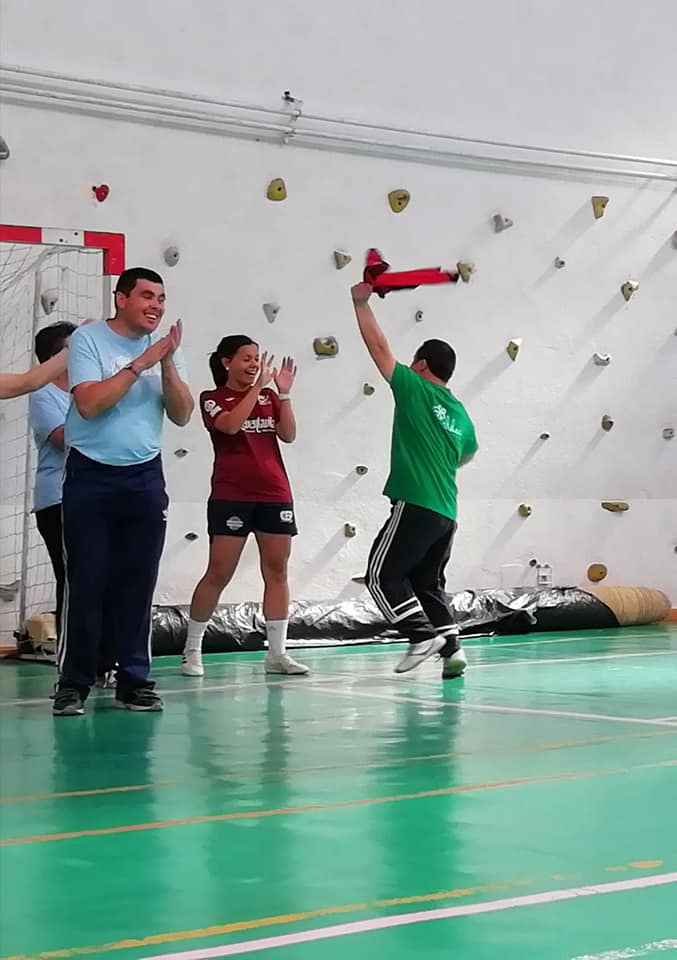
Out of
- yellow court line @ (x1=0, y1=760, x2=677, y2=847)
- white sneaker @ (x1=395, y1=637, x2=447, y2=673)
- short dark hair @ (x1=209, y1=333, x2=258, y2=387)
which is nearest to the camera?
yellow court line @ (x1=0, y1=760, x2=677, y2=847)

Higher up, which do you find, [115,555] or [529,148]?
[529,148]

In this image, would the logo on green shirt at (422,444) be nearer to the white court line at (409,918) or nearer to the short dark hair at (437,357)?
the short dark hair at (437,357)

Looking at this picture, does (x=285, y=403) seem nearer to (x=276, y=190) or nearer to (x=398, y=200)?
(x=276, y=190)

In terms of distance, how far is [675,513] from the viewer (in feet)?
35.5

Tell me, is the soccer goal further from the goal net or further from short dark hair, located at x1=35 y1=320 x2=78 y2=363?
short dark hair, located at x1=35 y1=320 x2=78 y2=363

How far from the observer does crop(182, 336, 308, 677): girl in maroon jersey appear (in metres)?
6.74

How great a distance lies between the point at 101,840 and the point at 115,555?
2.16m

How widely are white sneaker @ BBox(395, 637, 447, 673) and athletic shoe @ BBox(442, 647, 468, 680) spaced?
0.32 feet

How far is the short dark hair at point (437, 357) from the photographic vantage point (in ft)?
21.6

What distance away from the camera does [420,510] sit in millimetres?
6445

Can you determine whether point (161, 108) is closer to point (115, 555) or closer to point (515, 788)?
point (115, 555)

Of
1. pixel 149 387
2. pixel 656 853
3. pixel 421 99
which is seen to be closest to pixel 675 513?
pixel 421 99

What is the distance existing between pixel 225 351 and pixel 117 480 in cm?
173

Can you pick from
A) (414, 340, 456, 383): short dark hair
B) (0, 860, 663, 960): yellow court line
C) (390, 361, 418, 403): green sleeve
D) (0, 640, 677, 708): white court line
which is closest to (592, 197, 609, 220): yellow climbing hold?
(0, 640, 677, 708): white court line
